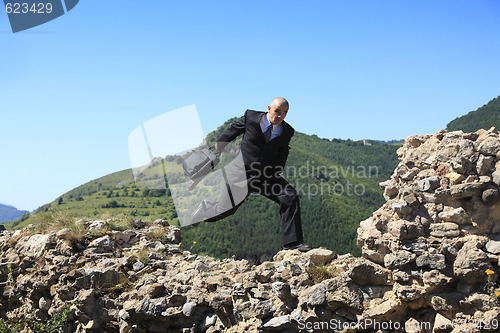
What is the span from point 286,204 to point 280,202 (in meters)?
0.12

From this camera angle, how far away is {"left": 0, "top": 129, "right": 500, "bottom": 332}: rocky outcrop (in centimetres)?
497

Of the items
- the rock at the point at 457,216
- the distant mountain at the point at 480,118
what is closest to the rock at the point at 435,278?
the rock at the point at 457,216

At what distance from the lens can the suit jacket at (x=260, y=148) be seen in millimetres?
5934

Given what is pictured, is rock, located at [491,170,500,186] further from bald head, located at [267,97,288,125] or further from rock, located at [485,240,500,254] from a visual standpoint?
bald head, located at [267,97,288,125]

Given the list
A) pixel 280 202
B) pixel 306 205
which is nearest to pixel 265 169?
pixel 280 202

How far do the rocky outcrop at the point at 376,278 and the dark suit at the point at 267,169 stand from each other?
0.65m

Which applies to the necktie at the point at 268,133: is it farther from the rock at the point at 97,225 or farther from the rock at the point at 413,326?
the rock at the point at 97,225

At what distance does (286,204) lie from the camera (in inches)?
231

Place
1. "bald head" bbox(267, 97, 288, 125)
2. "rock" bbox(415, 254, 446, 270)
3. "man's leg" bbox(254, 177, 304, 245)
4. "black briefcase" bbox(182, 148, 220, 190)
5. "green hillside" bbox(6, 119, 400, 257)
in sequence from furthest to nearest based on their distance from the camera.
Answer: "green hillside" bbox(6, 119, 400, 257) < "black briefcase" bbox(182, 148, 220, 190) < "man's leg" bbox(254, 177, 304, 245) < "bald head" bbox(267, 97, 288, 125) < "rock" bbox(415, 254, 446, 270)

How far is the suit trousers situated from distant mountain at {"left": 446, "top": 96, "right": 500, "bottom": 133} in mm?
38598

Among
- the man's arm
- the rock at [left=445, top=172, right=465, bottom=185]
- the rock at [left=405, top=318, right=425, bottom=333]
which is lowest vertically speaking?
the rock at [left=405, top=318, right=425, bottom=333]

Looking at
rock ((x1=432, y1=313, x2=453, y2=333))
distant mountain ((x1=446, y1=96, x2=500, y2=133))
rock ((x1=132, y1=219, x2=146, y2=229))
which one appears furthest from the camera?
distant mountain ((x1=446, y1=96, x2=500, y2=133))

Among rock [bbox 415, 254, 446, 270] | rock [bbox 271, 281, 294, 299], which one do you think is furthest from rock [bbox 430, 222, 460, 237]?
rock [bbox 271, 281, 294, 299]

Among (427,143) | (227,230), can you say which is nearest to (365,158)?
(227,230)
